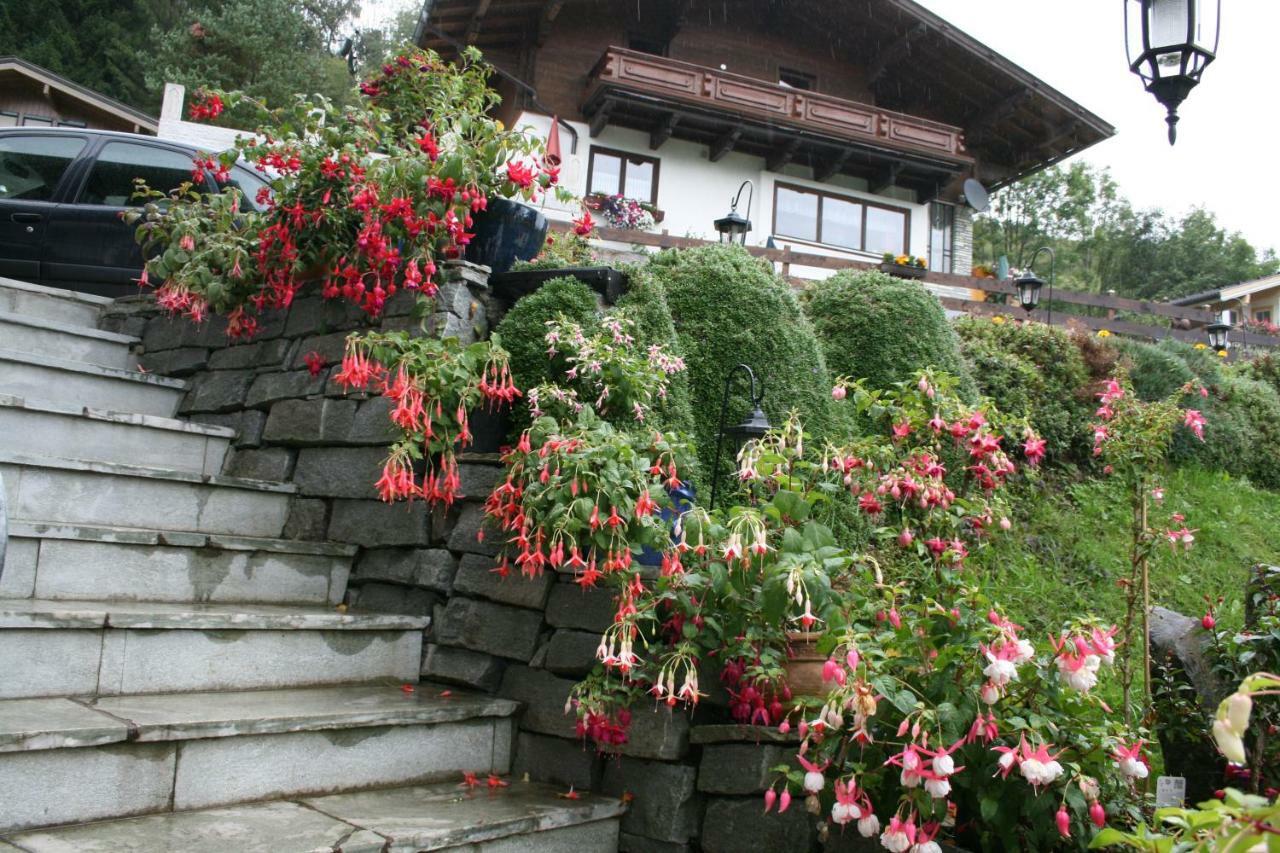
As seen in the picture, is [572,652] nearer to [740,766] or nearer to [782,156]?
[740,766]

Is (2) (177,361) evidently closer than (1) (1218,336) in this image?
Yes

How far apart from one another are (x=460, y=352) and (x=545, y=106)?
537 inches

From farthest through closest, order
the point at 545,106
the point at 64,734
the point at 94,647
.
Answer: the point at 545,106
the point at 94,647
the point at 64,734

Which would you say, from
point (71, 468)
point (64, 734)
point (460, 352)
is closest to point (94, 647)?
point (64, 734)

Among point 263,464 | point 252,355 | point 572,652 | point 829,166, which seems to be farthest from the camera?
point 829,166

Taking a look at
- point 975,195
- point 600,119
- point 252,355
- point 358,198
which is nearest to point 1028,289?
point 975,195

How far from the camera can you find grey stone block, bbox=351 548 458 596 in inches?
125

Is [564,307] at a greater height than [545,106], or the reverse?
[545,106]

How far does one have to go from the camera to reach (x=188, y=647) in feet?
8.55

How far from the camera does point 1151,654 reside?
2947 mm

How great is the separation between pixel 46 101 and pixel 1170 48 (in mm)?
16772

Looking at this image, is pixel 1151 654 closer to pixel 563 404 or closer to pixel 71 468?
pixel 563 404

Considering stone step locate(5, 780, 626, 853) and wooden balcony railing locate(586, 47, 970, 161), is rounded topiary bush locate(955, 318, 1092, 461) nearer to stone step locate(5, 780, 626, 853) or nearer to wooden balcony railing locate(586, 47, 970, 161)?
stone step locate(5, 780, 626, 853)

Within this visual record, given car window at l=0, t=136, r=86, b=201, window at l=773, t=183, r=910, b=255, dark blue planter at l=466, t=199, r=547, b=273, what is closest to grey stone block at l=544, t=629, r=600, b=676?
dark blue planter at l=466, t=199, r=547, b=273
